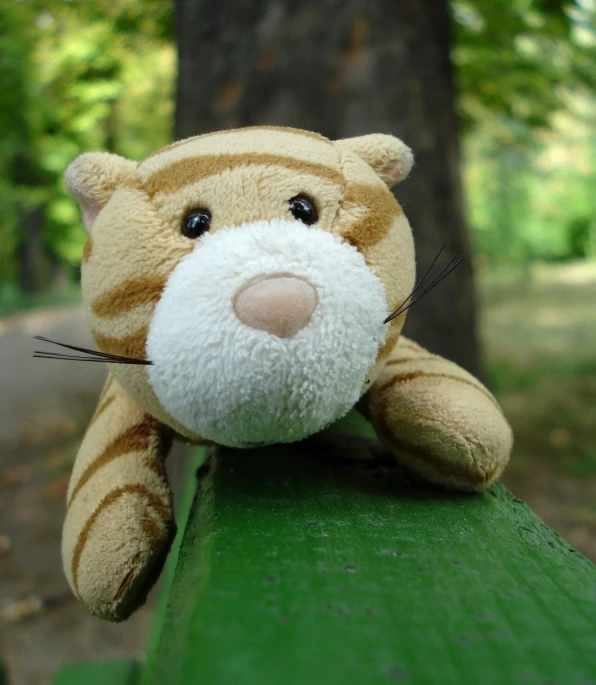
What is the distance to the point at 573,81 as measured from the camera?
3482 mm

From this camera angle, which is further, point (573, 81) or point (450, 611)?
point (573, 81)

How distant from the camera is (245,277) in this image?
568mm

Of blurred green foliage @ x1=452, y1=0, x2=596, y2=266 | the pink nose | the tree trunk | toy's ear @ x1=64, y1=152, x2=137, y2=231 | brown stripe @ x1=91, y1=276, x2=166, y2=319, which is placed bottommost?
brown stripe @ x1=91, y1=276, x2=166, y2=319

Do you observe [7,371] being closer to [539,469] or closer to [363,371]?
[539,469]

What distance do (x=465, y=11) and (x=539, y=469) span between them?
2.42 meters

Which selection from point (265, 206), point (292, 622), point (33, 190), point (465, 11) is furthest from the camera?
point (33, 190)

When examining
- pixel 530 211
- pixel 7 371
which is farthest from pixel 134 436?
pixel 530 211

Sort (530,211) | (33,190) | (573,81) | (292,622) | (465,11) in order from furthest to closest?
(530,211)
(33,190)
(573,81)
(465,11)
(292,622)

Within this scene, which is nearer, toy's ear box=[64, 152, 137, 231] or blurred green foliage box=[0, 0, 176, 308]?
toy's ear box=[64, 152, 137, 231]

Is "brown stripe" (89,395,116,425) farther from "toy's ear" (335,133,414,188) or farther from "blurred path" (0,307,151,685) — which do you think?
"blurred path" (0,307,151,685)

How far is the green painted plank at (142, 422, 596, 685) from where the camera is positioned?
1.31 ft

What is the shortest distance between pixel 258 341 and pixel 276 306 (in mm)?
33

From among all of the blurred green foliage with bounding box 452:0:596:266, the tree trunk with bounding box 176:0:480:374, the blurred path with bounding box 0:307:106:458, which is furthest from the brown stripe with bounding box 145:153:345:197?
the blurred path with bounding box 0:307:106:458

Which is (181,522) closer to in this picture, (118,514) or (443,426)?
(118,514)
